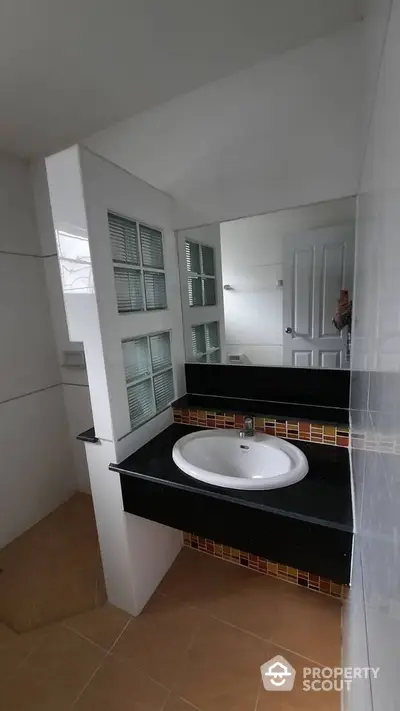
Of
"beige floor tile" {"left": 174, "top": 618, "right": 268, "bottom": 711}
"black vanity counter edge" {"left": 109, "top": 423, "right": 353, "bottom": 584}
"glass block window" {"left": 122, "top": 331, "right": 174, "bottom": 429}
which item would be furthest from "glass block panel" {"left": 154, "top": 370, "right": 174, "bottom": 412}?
"beige floor tile" {"left": 174, "top": 618, "right": 268, "bottom": 711}

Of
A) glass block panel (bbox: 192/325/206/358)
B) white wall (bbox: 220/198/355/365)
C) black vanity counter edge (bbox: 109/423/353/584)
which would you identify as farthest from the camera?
glass block panel (bbox: 192/325/206/358)

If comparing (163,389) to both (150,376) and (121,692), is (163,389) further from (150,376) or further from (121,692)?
(121,692)

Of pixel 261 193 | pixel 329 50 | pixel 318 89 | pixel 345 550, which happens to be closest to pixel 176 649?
pixel 345 550

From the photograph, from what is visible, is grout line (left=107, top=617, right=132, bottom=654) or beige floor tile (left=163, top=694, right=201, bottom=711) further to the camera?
grout line (left=107, top=617, right=132, bottom=654)

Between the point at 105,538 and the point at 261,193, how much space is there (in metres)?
1.76

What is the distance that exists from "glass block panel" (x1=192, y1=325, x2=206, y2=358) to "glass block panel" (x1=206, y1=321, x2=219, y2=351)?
0.03m

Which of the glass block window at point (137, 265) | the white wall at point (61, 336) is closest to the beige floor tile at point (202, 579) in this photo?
the white wall at point (61, 336)

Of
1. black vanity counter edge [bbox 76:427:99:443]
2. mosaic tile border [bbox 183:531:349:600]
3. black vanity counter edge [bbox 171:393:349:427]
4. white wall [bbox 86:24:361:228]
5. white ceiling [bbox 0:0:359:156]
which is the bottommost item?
mosaic tile border [bbox 183:531:349:600]

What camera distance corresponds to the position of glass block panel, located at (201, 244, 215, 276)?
5.10 ft

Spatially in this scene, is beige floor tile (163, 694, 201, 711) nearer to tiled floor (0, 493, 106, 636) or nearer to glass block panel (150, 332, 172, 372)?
tiled floor (0, 493, 106, 636)

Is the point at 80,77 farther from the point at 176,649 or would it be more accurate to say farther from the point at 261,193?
the point at 176,649

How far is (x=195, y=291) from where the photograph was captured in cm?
167

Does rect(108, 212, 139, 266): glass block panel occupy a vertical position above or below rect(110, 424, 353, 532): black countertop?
above

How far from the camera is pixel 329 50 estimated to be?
3.72ft
